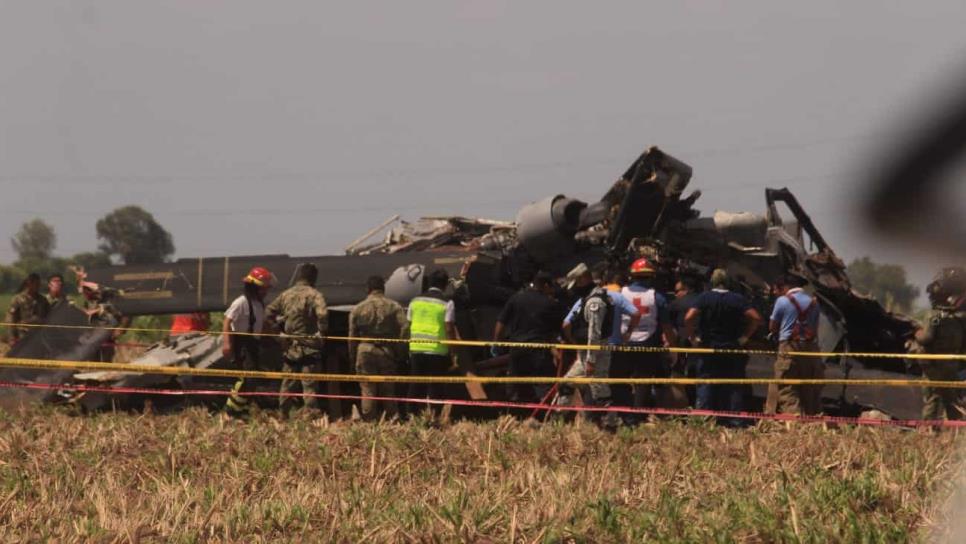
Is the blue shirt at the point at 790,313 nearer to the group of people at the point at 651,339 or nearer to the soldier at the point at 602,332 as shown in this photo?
the group of people at the point at 651,339

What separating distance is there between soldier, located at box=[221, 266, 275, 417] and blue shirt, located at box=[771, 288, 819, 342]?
522cm

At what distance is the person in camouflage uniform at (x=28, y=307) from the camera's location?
15516mm

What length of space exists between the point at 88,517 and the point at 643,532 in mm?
2736

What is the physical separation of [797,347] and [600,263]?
2.20 meters

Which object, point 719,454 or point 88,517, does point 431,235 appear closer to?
point 719,454

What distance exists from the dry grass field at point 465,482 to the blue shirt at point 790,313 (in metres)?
1.66

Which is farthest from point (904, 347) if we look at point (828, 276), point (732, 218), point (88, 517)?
point (88, 517)

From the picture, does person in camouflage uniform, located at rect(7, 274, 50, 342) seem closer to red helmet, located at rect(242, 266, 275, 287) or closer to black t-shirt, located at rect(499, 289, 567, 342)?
red helmet, located at rect(242, 266, 275, 287)

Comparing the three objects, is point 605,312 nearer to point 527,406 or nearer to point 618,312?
point 618,312

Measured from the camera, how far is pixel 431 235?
52.4 ft

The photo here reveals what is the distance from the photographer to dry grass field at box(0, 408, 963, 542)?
525 cm

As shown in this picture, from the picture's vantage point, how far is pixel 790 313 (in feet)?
37.0

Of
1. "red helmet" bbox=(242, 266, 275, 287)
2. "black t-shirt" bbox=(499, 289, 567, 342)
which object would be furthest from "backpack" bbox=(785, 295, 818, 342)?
"red helmet" bbox=(242, 266, 275, 287)

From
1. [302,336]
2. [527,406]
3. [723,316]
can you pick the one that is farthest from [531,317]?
[302,336]
